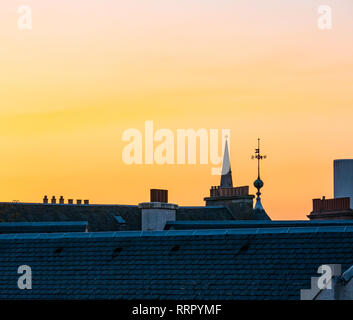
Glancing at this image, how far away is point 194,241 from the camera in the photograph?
171 ft

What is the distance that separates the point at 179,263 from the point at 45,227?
30.9 meters

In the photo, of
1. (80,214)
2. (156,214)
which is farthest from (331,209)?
(156,214)

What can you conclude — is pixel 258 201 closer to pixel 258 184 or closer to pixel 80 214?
pixel 258 184

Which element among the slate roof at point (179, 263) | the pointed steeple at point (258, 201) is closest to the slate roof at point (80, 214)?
the pointed steeple at point (258, 201)

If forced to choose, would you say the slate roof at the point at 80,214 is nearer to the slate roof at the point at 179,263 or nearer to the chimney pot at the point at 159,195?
the chimney pot at the point at 159,195

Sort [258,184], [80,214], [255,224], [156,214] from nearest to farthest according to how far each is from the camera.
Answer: [255,224] → [156,214] → [80,214] → [258,184]

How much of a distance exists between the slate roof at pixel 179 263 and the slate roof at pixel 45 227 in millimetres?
22009

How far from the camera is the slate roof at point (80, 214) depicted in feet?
324

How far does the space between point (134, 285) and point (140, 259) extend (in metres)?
2.54

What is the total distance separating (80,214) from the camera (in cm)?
10231

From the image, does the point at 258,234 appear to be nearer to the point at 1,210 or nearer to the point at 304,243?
the point at 304,243

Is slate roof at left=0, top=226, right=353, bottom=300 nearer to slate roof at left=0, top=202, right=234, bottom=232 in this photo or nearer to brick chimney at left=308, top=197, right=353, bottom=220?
slate roof at left=0, top=202, right=234, bottom=232

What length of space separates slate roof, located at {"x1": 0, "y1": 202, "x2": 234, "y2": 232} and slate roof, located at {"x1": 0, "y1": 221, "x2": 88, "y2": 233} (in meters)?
12.5

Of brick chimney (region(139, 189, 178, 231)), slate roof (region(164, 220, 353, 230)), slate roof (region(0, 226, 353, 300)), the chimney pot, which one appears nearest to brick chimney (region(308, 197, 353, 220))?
slate roof (region(164, 220, 353, 230))
